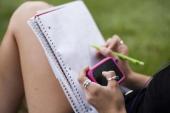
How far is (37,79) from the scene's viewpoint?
1348mm

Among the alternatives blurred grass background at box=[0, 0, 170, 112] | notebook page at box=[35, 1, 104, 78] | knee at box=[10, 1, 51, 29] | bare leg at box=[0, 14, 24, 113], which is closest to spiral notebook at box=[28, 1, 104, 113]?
notebook page at box=[35, 1, 104, 78]

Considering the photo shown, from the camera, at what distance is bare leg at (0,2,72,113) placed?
132 cm

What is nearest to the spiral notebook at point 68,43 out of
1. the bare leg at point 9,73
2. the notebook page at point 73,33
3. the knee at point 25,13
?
the notebook page at point 73,33

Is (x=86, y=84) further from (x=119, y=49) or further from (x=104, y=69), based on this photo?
(x=119, y=49)

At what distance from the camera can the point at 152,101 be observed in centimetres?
109

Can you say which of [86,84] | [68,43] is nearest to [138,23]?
A: [68,43]

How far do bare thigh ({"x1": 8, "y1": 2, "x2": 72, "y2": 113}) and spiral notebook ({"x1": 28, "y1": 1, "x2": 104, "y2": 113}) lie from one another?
0.24 feet

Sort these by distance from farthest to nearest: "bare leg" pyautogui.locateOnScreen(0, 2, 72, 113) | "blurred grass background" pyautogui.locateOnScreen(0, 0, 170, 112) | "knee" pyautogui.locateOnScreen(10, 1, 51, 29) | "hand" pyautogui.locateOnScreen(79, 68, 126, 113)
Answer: "blurred grass background" pyautogui.locateOnScreen(0, 0, 170, 112)
"knee" pyautogui.locateOnScreen(10, 1, 51, 29)
"bare leg" pyautogui.locateOnScreen(0, 2, 72, 113)
"hand" pyautogui.locateOnScreen(79, 68, 126, 113)

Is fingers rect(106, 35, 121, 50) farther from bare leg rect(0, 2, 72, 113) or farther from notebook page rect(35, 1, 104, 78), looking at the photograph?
bare leg rect(0, 2, 72, 113)

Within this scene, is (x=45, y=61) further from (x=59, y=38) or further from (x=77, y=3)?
(x=77, y=3)

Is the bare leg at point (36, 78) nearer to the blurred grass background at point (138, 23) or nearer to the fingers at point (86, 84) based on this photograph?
the fingers at point (86, 84)

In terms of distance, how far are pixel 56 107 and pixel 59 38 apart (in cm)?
20

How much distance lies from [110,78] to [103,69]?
0.06 metres

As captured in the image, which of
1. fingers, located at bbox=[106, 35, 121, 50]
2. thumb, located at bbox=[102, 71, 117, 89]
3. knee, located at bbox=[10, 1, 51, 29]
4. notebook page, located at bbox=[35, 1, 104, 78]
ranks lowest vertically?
thumb, located at bbox=[102, 71, 117, 89]
